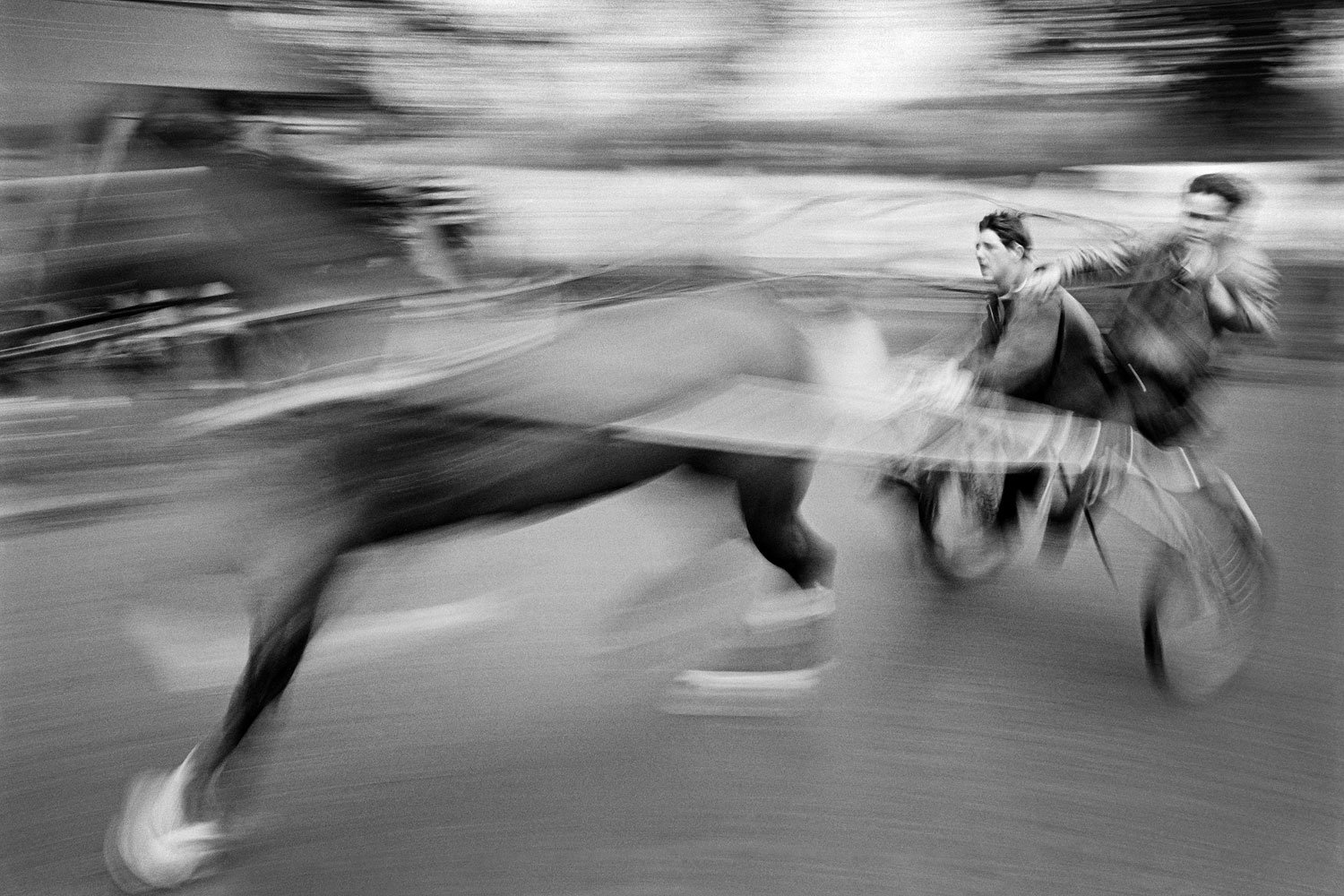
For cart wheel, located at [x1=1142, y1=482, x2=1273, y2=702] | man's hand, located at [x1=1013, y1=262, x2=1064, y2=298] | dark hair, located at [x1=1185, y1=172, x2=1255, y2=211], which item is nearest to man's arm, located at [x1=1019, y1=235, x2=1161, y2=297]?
man's hand, located at [x1=1013, y1=262, x2=1064, y2=298]

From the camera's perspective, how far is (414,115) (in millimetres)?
1476

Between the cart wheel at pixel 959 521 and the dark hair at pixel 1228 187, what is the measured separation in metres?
0.53

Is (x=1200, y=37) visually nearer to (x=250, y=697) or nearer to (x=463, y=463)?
(x=463, y=463)

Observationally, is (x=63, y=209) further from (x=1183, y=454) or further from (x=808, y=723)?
(x=1183, y=454)

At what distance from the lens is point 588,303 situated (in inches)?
61.2

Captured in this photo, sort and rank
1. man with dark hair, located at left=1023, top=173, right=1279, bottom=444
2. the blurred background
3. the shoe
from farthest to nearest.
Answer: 1. the shoe
2. man with dark hair, located at left=1023, top=173, right=1279, bottom=444
3. the blurred background

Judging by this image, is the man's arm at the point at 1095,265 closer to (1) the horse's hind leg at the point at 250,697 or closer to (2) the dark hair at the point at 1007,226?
(2) the dark hair at the point at 1007,226

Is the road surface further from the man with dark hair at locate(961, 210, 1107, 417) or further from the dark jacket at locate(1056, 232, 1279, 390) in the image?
the man with dark hair at locate(961, 210, 1107, 417)

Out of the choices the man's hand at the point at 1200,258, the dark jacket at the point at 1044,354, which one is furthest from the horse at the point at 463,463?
the man's hand at the point at 1200,258

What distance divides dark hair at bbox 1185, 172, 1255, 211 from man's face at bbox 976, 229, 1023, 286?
284 mm

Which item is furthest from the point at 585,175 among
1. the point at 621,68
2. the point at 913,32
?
the point at 913,32

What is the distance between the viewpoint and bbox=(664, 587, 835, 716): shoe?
171 cm

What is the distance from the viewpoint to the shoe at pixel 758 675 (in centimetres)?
171

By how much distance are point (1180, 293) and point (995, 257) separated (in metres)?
0.30
